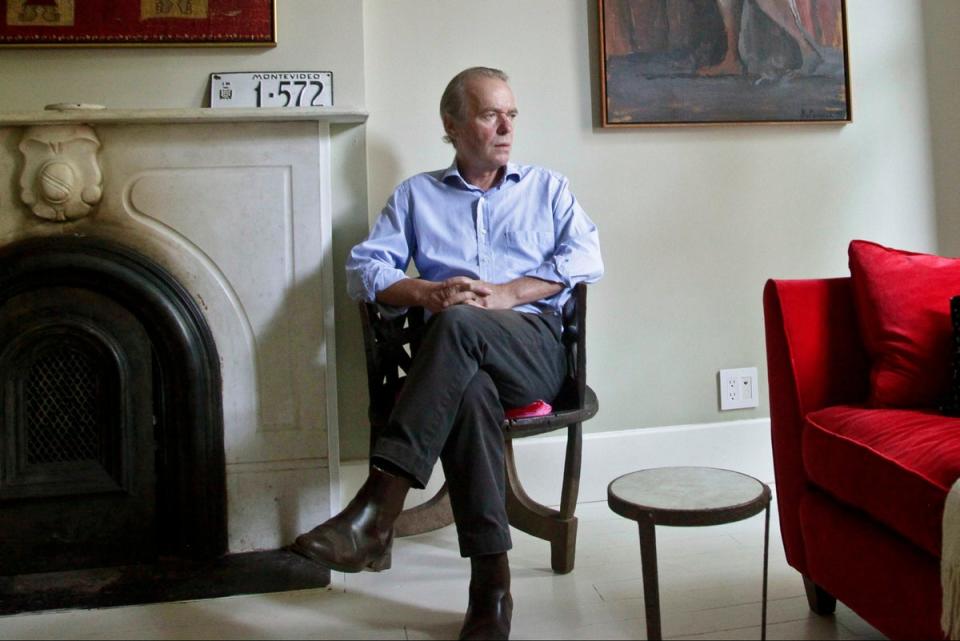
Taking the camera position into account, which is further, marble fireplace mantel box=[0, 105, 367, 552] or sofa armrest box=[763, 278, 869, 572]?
marble fireplace mantel box=[0, 105, 367, 552]

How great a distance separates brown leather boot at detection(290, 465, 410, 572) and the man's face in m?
0.87

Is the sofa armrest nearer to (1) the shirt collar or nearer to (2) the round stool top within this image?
(2) the round stool top

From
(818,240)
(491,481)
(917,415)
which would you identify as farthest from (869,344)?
(818,240)

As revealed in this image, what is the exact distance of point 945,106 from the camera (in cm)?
251

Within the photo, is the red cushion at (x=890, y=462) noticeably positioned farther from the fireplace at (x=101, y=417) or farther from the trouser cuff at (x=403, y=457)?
the fireplace at (x=101, y=417)

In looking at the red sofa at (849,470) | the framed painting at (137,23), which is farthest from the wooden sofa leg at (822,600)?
the framed painting at (137,23)

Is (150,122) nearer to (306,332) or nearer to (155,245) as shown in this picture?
(155,245)

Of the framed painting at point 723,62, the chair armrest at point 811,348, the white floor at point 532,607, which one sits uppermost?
the framed painting at point 723,62

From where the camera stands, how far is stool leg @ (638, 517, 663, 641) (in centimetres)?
118

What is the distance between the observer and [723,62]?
2.33 meters

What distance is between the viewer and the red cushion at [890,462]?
1153 mm

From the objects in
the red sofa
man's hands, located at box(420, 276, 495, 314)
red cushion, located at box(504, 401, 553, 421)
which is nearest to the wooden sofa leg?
the red sofa

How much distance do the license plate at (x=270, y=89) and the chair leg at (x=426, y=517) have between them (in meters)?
1.10

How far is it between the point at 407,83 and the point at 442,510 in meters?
1.21
